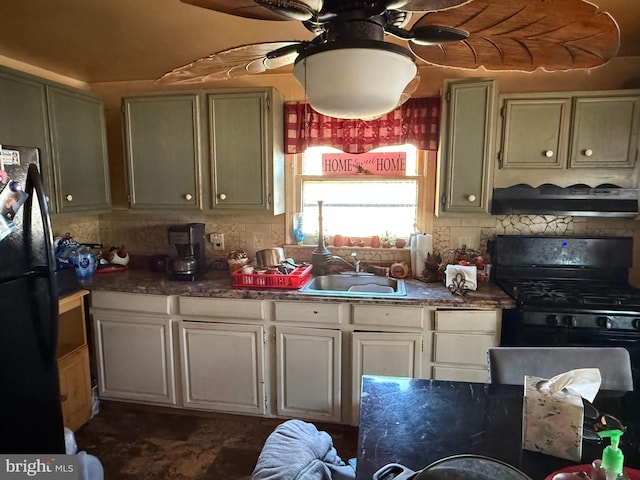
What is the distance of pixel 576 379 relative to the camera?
1021 mm

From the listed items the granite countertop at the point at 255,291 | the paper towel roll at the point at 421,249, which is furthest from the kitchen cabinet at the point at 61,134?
the paper towel roll at the point at 421,249

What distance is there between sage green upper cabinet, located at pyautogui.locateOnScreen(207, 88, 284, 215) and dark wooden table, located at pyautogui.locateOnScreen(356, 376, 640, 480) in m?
1.54

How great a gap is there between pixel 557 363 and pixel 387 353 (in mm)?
957

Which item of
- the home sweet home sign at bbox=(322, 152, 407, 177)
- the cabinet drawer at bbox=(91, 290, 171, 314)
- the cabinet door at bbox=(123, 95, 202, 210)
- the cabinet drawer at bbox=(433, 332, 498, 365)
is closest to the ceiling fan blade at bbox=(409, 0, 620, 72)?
the cabinet drawer at bbox=(433, 332, 498, 365)

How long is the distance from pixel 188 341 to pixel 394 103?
2.02 meters

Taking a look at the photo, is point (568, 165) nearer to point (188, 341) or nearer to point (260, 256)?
point (260, 256)

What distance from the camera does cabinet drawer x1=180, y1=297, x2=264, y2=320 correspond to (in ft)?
7.61

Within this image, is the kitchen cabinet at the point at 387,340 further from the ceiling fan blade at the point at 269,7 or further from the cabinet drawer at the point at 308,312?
the ceiling fan blade at the point at 269,7

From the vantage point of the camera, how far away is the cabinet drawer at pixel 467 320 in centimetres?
216

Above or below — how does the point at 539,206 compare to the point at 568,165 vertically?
below

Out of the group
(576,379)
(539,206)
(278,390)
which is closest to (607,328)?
(539,206)

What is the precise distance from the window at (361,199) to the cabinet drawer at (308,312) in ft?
2.36

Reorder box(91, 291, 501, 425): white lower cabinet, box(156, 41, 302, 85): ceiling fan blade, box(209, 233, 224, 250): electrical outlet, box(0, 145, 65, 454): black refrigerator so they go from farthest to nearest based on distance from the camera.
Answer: box(209, 233, 224, 250): electrical outlet
box(91, 291, 501, 425): white lower cabinet
box(0, 145, 65, 454): black refrigerator
box(156, 41, 302, 85): ceiling fan blade

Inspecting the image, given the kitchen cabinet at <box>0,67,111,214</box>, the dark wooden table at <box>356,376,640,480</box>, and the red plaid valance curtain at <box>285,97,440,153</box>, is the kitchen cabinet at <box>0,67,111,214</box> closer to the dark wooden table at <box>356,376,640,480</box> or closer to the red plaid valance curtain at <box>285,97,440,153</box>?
the red plaid valance curtain at <box>285,97,440,153</box>
